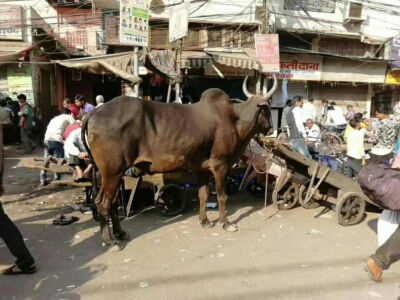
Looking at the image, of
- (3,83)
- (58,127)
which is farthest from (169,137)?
(3,83)

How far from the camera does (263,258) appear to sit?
4.87m

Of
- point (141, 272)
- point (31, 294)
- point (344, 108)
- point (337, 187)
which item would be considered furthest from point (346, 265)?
point (344, 108)

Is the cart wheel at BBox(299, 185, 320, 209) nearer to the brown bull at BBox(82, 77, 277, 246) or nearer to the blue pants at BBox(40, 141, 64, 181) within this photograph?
the brown bull at BBox(82, 77, 277, 246)

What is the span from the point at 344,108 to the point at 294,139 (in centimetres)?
1251

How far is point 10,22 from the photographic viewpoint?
14.2 metres

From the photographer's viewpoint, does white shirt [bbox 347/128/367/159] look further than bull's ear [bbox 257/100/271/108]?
Yes

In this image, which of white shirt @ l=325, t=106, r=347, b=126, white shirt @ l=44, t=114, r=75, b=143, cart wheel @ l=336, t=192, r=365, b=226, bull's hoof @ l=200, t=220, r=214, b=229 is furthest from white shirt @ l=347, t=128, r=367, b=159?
white shirt @ l=325, t=106, r=347, b=126

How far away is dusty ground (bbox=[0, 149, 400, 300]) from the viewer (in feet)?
13.1

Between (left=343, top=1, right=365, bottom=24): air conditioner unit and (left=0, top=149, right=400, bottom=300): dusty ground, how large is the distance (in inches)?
602

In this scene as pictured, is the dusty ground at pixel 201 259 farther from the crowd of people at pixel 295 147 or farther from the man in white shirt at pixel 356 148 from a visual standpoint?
the man in white shirt at pixel 356 148

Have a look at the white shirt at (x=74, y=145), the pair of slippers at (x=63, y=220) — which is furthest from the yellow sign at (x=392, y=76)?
the pair of slippers at (x=63, y=220)

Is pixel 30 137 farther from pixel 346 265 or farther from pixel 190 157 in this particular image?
pixel 346 265

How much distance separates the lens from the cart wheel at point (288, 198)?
6859 millimetres

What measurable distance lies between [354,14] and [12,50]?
16.3 metres
